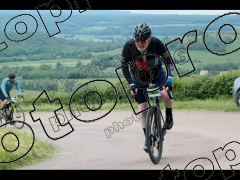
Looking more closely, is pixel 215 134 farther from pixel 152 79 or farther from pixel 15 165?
pixel 15 165

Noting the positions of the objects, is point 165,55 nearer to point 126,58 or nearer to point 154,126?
point 126,58

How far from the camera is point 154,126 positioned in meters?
6.24

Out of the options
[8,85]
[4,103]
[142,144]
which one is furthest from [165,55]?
[4,103]

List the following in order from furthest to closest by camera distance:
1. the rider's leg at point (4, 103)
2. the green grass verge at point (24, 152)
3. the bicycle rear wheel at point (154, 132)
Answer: the rider's leg at point (4, 103) → the green grass verge at point (24, 152) → the bicycle rear wheel at point (154, 132)

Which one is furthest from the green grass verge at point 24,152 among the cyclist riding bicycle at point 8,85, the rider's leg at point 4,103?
the rider's leg at point 4,103

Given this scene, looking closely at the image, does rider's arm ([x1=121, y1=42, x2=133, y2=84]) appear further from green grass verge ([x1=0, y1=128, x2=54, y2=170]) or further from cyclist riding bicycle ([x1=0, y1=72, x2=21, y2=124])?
cyclist riding bicycle ([x1=0, y1=72, x2=21, y2=124])

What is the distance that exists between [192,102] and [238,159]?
249 inches

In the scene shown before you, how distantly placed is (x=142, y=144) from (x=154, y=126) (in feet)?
6.69

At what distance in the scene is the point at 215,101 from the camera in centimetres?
1287

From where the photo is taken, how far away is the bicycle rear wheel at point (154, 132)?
5893mm

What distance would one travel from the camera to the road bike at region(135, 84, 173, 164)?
5840 millimetres

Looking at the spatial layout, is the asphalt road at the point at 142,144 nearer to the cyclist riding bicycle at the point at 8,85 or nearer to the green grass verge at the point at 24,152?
the green grass verge at the point at 24,152

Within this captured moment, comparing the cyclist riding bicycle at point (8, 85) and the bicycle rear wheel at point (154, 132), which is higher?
the cyclist riding bicycle at point (8, 85)

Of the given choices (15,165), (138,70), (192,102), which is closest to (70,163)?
(15,165)
